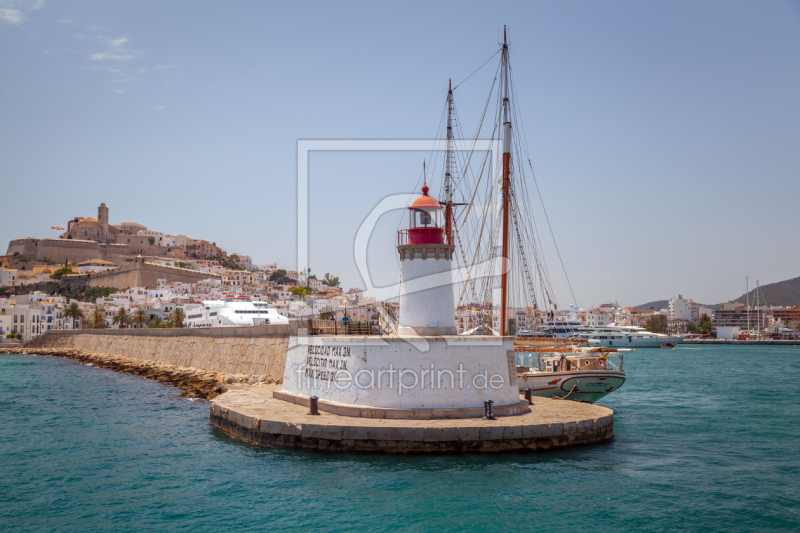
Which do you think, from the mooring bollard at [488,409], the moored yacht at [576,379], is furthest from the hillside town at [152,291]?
the mooring bollard at [488,409]

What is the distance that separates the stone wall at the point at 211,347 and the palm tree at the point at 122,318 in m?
21.2

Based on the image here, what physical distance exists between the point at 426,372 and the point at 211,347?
2152cm

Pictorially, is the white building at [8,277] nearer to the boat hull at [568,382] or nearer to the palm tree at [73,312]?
the palm tree at [73,312]

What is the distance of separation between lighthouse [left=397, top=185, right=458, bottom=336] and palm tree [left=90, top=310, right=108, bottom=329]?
260 ft

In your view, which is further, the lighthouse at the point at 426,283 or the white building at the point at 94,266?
the white building at the point at 94,266

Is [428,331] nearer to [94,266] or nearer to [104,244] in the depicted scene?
[94,266]

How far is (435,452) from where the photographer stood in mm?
13953

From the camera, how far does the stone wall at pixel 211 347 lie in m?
24.9

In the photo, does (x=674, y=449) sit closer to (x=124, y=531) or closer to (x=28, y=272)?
→ (x=124, y=531)

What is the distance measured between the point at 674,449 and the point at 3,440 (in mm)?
20510

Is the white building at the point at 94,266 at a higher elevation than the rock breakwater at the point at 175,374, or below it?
higher

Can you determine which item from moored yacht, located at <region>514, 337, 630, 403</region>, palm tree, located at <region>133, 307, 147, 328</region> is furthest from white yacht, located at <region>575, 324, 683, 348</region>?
moored yacht, located at <region>514, 337, 630, 403</region>

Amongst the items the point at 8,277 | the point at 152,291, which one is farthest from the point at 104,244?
the point at 152,291

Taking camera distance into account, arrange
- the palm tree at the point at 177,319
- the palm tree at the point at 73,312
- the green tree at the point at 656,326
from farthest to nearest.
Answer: the green tree at the point at 656,326 → the palm tree at the point at 73,312 → the palm tree at the point at 177,319
